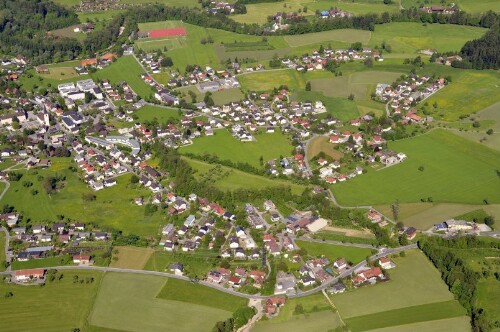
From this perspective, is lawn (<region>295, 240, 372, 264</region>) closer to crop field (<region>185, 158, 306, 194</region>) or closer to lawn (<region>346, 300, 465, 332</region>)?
lawn (<region>346, 300, 465, 332</region>)

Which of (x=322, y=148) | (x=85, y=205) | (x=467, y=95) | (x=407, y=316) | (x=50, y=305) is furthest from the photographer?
(x=467, y=95)

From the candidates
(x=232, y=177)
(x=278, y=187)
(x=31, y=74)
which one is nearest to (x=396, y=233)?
(x=278, y=187)

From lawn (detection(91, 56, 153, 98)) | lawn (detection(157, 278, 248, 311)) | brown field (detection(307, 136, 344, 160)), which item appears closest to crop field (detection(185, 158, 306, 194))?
brown field (detection(307, 136, 344, 160))

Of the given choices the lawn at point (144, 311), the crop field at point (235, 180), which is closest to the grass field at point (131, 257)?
the lawn at point (144, 311)

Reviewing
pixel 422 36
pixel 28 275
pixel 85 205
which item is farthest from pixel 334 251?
pixel 422 36

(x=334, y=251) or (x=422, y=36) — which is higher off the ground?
(x=422, y=36)

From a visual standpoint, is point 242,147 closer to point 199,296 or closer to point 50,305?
point 199,296
